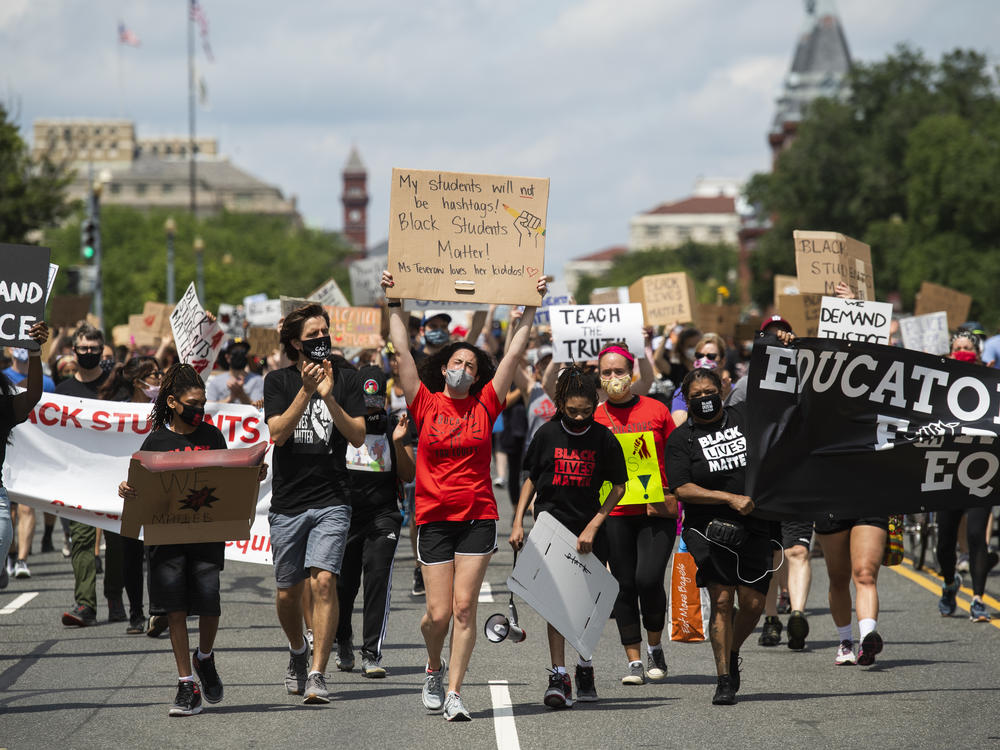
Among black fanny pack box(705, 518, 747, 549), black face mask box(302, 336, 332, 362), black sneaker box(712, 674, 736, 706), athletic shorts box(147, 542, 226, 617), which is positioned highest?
black face mask box(302, 336, 332, 362)

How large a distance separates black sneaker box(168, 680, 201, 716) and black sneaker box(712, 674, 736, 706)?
271cm

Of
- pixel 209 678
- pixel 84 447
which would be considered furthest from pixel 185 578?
pixel 84 447

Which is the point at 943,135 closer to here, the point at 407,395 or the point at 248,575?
the point at 248,575

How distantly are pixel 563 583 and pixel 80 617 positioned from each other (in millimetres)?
4230

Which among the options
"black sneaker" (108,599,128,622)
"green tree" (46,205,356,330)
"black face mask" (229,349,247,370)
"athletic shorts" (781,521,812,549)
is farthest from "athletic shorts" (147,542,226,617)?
"green tree" (46,205,356,330)

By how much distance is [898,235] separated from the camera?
6550 cm

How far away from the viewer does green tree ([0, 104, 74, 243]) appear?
43.2m

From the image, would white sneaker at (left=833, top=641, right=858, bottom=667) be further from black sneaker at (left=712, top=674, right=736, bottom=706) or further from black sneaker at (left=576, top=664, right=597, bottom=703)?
black sneaker at (left=576, top=664, right=597, bottom=703)

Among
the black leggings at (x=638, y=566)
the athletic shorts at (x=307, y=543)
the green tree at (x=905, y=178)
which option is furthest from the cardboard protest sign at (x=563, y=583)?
the green tree at (x=905, y=178)

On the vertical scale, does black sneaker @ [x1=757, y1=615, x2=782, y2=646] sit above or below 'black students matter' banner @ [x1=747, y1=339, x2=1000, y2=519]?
below

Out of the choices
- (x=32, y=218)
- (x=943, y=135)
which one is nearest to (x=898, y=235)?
(x=943, y=135)

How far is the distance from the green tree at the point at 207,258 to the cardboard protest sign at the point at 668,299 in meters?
37.7

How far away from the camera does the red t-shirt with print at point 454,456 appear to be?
797 centimetres

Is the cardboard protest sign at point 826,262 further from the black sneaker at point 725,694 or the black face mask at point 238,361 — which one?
the black face mask at point 238,361
